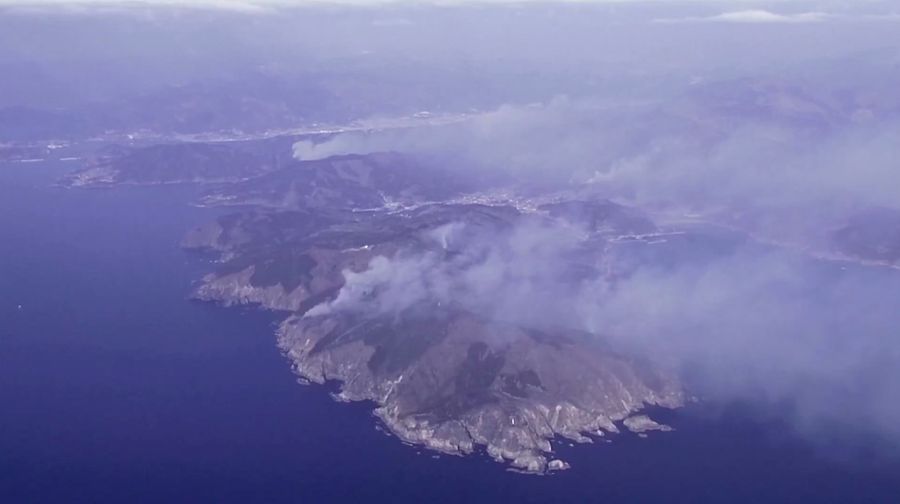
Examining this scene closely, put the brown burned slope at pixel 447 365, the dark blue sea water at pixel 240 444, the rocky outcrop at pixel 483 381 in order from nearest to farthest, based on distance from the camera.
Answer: the dark blue sea water at pixel 240 444, the rocky outcrop at pixel 483 381, the brown burned slope at pixel 447 365

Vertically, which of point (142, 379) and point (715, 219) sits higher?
point (142, 379)

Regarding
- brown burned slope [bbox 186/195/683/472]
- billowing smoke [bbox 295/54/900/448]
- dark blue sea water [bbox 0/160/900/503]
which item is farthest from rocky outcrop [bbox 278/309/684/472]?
billowing smoke [bbox 295/54/900/448]

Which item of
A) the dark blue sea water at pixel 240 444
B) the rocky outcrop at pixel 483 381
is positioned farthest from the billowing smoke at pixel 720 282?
the dark blue sea water at pixel 240 444

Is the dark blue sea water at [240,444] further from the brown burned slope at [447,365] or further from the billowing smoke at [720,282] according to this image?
the billowing smoke at [720,282]

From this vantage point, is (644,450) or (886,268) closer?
(644,450)

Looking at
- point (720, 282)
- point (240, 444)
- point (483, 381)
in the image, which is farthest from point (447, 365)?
point (720, 282)

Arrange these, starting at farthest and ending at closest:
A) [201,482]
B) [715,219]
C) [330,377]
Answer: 1. [715,219]
2. [330,377]
3. [201,482]

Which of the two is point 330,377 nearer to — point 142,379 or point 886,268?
point 142,379

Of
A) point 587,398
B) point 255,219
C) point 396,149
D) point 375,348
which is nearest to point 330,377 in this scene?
point 375,348

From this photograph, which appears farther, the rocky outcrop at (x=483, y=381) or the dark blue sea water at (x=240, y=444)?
the rocky outcrop at (x=483, y=381)
